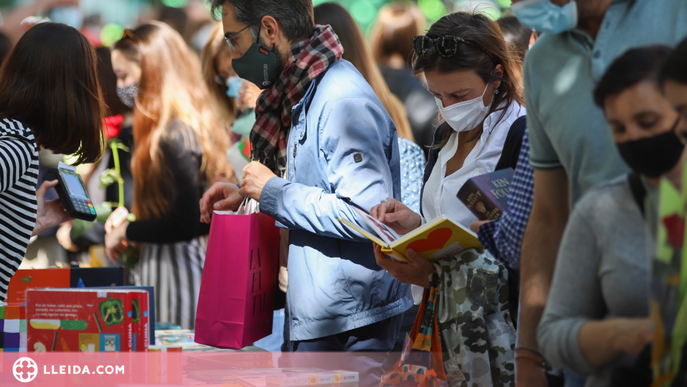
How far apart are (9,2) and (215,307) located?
7.15 meters

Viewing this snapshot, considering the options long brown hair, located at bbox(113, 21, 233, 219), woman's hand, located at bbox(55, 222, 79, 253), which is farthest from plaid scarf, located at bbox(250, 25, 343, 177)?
woman's hand, located at bbox(55, 222, 79, 253)

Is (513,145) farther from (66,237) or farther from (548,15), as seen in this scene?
(66,237)

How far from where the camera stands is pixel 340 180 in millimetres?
2182

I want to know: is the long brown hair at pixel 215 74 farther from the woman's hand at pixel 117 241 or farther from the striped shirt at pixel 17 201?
the striped shirt at pixel 17 201

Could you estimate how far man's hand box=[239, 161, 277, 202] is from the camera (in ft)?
7.54

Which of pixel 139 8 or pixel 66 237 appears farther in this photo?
pixel 139 8

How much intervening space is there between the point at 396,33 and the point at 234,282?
358cm

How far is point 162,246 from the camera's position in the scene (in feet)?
13.0

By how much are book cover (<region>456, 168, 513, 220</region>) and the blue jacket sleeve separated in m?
0.49

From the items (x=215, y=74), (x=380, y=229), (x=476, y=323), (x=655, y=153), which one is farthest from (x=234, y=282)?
(x=215, y=74)

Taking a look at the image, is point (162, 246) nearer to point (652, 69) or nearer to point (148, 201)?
point (148, 201)

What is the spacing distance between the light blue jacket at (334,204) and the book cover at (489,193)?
49cm

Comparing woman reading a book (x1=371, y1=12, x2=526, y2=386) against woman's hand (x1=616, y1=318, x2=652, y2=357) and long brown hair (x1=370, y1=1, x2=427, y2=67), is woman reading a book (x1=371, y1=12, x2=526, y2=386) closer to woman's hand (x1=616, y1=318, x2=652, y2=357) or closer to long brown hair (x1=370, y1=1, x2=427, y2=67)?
woman's hand (x1=616, y1=318, x2=652, y2=357)

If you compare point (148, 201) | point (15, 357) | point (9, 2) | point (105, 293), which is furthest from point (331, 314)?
point (9, 2)
